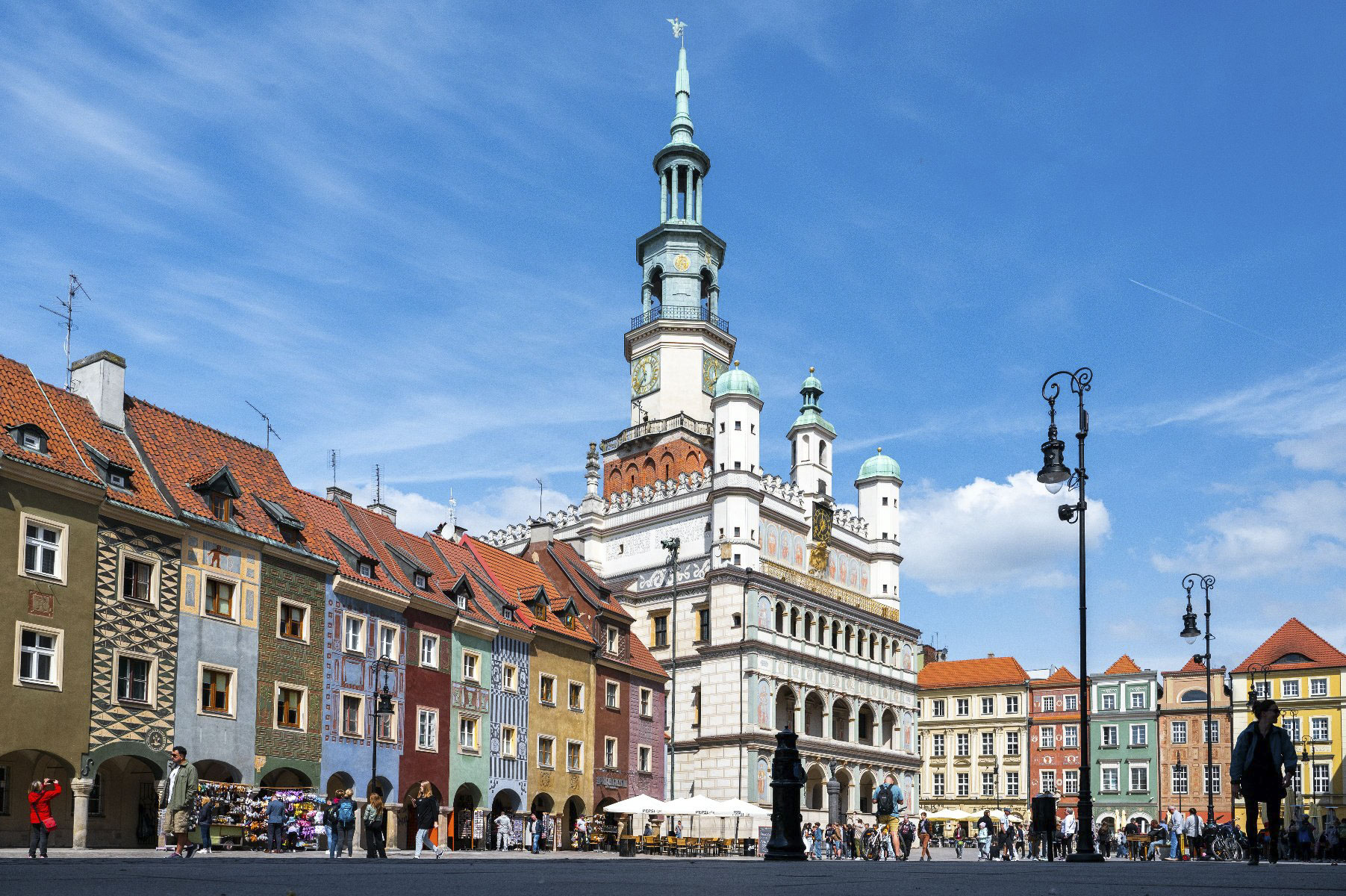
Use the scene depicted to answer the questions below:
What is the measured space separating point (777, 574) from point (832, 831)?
17.0m

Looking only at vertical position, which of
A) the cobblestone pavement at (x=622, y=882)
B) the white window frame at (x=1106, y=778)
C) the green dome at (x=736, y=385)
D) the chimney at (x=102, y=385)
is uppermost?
the green dome at (x=736, y=385)

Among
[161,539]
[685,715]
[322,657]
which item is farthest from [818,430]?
[161,539]

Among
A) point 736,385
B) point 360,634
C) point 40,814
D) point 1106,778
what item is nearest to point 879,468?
point 736,385

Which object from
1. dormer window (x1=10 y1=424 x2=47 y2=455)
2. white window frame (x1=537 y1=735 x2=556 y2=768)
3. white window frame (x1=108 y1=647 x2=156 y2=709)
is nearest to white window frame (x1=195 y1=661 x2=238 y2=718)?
white window frame (x1=108 y1=647 x2=156 y2=709)

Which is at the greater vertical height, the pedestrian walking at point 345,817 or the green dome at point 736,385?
the green dome at point 736,385

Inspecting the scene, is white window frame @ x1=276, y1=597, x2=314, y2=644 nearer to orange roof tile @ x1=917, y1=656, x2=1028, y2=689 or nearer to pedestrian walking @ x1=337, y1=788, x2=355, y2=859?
pedestrian walking @ x1=337, y1=788, x2=355, y2=859

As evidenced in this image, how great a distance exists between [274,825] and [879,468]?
5209 centimetres

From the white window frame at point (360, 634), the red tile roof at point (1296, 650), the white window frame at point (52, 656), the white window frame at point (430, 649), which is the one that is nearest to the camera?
the white window frame at point (52, 656)

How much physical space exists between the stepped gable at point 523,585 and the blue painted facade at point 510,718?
1687 millimetres

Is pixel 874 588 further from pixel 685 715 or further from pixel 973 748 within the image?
pixel 973 748

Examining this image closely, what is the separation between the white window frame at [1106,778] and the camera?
9262 cm

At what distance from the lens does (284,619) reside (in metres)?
38.8

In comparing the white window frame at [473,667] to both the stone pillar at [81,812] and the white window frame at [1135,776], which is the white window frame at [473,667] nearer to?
the stone pillar at [81,812]

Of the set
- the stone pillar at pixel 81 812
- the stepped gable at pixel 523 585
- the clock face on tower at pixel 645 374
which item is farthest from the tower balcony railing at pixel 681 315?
the stone pillar at pixel 81 812
